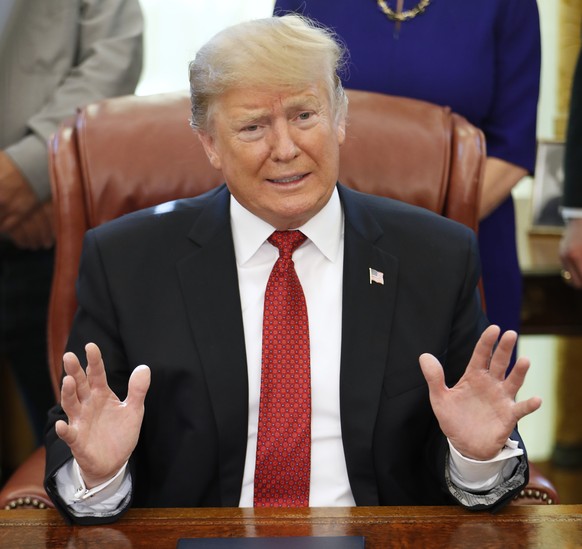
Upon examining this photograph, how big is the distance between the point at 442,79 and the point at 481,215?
1.14 ft

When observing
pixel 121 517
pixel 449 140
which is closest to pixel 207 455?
pixel 121 517

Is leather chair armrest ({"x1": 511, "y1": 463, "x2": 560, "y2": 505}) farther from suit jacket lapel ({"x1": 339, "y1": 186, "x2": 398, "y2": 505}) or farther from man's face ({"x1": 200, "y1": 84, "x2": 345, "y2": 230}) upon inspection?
man's face ({"x1": 200, "y1": 84, "x2": 345, "y2": 230})

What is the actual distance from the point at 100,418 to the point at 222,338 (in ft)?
1.10

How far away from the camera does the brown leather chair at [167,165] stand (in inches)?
85.7

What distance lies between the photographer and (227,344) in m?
1.90

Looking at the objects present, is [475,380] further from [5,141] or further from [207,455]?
[5,141]

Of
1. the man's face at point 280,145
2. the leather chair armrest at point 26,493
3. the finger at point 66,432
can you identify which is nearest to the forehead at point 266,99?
the man's face at point 280,145

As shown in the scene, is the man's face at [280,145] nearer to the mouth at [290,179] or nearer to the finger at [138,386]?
the mouth at [290,179]

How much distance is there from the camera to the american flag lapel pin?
1.97m

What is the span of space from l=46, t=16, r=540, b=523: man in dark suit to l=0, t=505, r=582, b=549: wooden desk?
143 mm

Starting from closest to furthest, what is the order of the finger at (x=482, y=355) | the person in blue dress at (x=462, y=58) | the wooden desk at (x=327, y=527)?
1. the wooden desk at (x=327, y=527)
2. the finger at (x=482, y=355)
3. the person in blue dress at (x=462, y=58)

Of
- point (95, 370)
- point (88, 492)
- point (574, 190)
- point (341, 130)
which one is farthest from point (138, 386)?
point (574, 190)

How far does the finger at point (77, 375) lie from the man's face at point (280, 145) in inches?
19.0

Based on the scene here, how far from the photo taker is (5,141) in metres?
2.70
